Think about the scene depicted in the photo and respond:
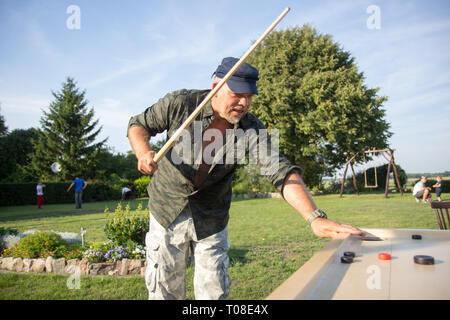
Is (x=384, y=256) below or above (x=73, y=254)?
above

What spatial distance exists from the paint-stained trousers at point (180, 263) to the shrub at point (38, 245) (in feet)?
14.5

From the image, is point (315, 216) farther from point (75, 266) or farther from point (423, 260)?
point (75, 266)

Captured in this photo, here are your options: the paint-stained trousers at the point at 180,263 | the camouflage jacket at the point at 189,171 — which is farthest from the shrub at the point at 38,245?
the camouflage jacket at the point at 189,171

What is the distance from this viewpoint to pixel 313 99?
2264 centimetres

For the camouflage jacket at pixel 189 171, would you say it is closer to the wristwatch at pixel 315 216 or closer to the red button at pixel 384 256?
the wristwatch at pixel 315 216

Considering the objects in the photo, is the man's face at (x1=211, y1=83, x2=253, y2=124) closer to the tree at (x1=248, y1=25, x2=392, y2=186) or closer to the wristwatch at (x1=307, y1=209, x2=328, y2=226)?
the wristwatch at (x1=307, y1=209, x2=328, y2=226)

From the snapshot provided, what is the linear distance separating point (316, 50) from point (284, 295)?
81.3 feet

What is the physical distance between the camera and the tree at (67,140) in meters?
32.2

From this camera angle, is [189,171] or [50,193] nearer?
[189,171]

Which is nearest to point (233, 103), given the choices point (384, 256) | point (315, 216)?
point (315, 216)

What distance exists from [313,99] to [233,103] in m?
21.6

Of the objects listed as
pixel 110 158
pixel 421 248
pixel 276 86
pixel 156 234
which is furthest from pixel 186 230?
pixel 110 158

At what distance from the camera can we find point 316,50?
23.5 m

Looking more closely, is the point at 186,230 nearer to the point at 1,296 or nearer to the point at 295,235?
the point at 1,296
